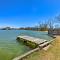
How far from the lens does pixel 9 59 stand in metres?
6.94

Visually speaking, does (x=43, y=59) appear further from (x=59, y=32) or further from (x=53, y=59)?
(x=59, y=32)

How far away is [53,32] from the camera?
37188 mm

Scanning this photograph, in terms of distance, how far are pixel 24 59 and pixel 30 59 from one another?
1.03ft

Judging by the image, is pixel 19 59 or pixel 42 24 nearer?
pixel 19 59

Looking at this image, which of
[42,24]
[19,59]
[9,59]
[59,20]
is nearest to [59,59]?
[19,59]

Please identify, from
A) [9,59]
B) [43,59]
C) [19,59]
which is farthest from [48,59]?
[9,59]

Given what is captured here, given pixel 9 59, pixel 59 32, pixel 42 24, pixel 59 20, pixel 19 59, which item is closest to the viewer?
pixel 19 59

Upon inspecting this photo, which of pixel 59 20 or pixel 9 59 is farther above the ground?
pixel 59 20

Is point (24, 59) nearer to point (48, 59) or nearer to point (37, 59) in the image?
point (37, 59)

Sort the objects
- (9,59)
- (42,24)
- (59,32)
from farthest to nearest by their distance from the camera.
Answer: (42,24) → (59,32) → (9,59)

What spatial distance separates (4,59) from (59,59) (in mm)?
3206

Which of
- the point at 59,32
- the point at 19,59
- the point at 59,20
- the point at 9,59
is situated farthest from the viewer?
the point at 59,20

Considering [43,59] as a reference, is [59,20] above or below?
above

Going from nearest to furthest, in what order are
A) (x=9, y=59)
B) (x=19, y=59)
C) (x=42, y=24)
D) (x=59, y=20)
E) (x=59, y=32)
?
(x=19, y=59)
(x=9, y=59)
(x=59, y=32)
(x=59, y=20)
(x=42, y=24)
